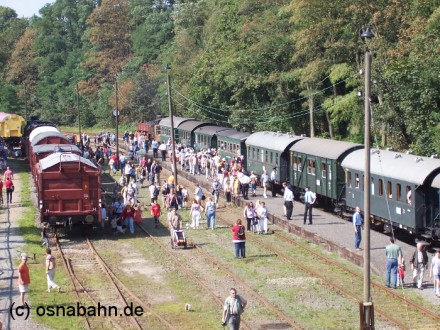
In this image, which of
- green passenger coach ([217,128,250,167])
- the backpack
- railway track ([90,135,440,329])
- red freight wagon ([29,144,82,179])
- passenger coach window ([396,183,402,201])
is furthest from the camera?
green passenger coach ([217,128,250,167])

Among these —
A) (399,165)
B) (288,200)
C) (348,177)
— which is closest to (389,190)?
(399,165)

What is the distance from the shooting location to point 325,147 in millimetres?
39156

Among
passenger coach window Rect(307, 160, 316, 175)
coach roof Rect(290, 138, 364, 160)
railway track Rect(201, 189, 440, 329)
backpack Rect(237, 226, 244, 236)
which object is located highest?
coach roof Rect(290, 138, 364, 160)

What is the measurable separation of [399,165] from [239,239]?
6.54 metres

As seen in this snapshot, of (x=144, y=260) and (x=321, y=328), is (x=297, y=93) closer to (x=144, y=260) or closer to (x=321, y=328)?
(x=144, y=260)

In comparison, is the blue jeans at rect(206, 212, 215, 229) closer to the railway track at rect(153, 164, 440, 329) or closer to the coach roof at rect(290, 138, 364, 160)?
the railway track at rect(153, 164, 440, 329)

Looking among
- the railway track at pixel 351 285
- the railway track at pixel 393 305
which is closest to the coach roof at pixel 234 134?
the railway track at pixel 351 285

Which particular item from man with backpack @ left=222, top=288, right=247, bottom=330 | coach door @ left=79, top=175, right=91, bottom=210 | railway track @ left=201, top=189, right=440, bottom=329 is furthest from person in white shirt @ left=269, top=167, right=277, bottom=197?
man with backpack @ left=222, top=288, right=247, bottom=330

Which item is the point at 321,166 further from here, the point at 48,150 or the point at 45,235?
the point at 45,235

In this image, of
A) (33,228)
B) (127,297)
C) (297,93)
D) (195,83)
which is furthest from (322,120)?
(127,297)

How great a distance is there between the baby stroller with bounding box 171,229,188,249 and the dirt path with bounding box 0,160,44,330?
5.43 m

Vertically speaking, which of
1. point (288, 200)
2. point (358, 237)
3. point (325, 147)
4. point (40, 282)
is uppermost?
point (325, 147)

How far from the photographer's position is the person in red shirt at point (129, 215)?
34656 millimetres

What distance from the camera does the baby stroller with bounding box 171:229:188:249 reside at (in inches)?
1241
